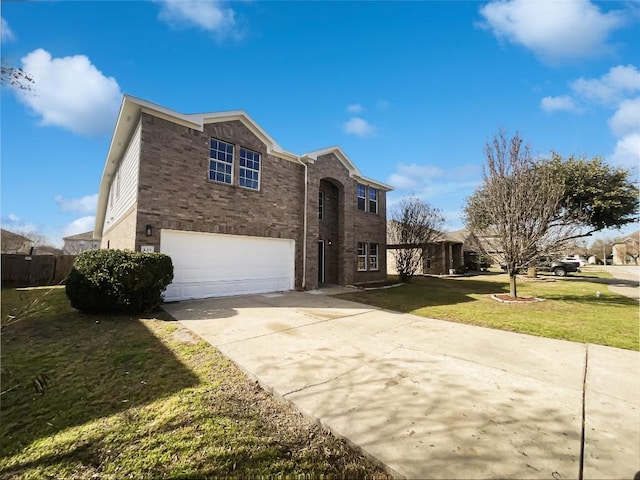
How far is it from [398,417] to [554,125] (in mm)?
14151

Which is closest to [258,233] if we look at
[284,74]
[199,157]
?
[199,157]

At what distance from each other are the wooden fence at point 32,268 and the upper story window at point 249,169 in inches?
413

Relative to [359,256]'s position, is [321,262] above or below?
→ below

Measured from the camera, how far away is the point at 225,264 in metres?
10.8

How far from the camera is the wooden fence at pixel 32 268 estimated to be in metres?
14.2

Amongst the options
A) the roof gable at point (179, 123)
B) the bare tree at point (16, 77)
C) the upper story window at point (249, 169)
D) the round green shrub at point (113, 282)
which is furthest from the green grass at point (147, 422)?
the upper story window at point (249, 169)

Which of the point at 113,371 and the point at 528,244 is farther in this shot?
the point at 528,244

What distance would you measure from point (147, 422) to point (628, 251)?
8731 centimetres

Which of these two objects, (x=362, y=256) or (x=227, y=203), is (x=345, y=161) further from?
(x=227, y=203)

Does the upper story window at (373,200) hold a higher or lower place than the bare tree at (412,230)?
higher

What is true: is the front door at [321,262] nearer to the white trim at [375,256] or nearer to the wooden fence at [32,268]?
the white trim at [375,256]

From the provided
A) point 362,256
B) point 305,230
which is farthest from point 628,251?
point 305,230

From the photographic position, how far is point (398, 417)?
114 inches

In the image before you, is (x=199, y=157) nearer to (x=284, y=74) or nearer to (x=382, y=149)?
(x=284, y=74)
